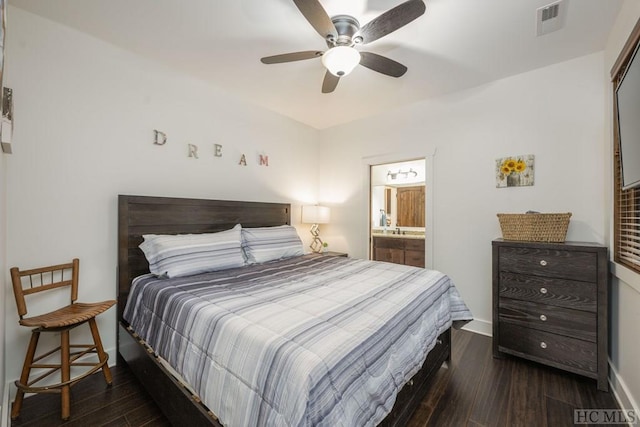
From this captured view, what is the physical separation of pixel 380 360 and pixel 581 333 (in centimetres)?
185

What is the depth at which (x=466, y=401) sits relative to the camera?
5.97 feet

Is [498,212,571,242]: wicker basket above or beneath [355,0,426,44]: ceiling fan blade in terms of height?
beneath

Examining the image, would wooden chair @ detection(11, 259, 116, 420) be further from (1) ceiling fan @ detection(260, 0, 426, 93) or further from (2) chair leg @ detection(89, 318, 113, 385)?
(1) ceiling fan @ detection(260, 0, 426, 93)

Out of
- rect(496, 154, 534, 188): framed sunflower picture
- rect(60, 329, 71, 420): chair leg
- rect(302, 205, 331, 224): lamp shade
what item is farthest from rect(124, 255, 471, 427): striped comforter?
rect(302, 205, 331, 224): lamp shade

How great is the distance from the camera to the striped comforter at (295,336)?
99 cm

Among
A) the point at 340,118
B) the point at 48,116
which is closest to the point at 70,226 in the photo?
the point at 48,116

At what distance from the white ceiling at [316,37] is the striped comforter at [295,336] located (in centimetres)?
183

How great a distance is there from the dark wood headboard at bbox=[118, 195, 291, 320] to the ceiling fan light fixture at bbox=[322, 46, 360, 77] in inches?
69.2

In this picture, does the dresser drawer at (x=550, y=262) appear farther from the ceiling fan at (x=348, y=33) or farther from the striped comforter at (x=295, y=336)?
the ceiling fan at (x=348, y=33)

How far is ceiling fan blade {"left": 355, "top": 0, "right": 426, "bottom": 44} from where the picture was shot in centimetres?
146

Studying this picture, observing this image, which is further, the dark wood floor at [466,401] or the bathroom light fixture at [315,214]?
the bathroom light fixture at [315,214]

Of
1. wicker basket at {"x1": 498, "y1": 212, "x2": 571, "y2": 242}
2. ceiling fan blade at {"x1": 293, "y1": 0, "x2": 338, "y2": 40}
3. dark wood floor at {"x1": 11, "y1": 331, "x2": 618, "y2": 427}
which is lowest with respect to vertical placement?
dark wood floor at {"x1": 11, "y1": 331, "x2": 618, "y2": 427}

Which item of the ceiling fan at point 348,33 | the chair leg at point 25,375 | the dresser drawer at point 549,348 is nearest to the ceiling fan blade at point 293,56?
the ceiling fan at point 348,33

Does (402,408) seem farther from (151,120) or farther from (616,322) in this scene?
(151,120)
